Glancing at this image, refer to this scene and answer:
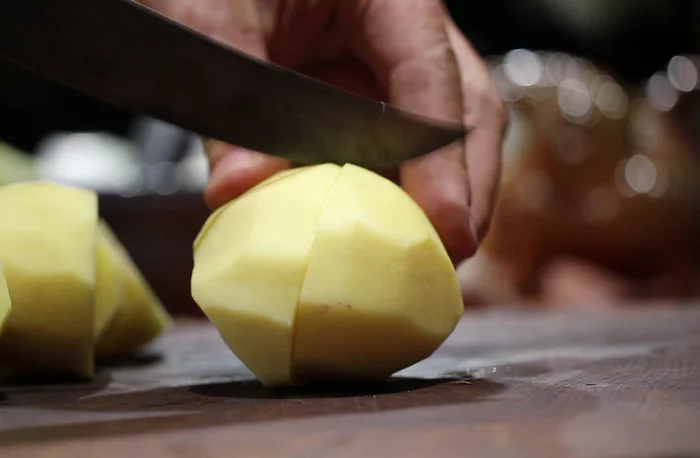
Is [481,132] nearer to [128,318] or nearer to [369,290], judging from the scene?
[369,290]

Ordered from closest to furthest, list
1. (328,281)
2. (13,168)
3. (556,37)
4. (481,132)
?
(328,281), (481,132), (13,168), (556,37)

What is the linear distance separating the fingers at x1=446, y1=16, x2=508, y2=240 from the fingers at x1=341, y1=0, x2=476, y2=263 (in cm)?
9

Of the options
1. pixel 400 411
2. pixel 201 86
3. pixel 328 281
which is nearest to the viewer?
pixel 400 411

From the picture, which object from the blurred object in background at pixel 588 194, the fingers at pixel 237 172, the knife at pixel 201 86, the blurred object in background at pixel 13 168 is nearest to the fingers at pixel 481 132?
the knife at pixel 201 86

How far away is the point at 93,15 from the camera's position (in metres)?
0.93

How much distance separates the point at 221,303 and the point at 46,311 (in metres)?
0.26

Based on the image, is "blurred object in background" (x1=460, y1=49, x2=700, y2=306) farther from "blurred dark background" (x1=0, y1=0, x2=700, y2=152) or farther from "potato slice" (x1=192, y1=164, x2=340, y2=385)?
"potato slice" (x1=192, y1=164, x2=340, y2=385)

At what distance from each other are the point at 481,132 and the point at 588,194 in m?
2.35

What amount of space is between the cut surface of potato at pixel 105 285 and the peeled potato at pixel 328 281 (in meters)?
0.24

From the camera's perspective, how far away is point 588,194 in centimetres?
351

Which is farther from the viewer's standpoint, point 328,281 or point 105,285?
point 105,285

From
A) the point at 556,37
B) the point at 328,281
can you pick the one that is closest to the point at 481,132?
the point at 328,281

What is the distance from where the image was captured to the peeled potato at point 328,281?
87 centimetres

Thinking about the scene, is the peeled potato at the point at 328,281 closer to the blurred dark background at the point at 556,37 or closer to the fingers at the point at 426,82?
the fingers at the point at 426,82
